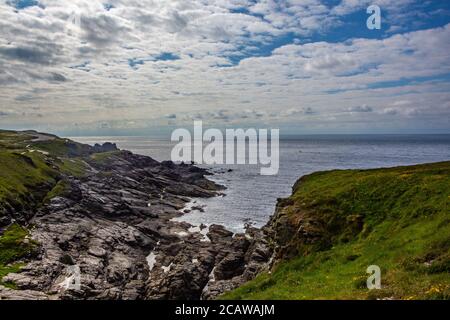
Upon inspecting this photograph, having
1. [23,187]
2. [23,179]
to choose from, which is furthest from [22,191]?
[23,179]

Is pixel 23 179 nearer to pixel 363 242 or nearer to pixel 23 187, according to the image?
pixel 23 187

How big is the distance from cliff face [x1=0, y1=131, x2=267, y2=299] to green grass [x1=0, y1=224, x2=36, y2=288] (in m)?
0.13

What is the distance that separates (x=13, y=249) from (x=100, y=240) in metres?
16.7

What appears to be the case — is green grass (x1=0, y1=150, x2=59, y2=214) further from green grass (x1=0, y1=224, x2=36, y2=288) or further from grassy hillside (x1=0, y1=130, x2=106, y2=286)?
green grass (x1=0, y1=224, x2=36, y2=288)

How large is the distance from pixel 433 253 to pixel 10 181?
100923 mm

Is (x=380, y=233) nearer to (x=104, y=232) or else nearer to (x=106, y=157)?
(x=104, y=232)

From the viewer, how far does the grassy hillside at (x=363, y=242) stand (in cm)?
2295

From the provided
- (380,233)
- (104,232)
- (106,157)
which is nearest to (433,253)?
(380,233)

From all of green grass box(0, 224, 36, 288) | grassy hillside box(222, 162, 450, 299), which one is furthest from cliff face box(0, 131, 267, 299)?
grassy hillside box(222, 162, 450, 299)

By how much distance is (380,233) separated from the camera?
33.4 meters

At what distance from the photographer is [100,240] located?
2933 inches

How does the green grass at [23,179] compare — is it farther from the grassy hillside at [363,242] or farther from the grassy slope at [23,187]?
the grassy hillside at [363,242]

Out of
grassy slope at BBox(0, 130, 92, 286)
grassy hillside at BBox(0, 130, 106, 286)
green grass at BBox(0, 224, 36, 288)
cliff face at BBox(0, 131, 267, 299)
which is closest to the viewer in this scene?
cliff face at BBox(0, 131, 267, 299)

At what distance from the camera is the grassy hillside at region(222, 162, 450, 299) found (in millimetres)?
22953
